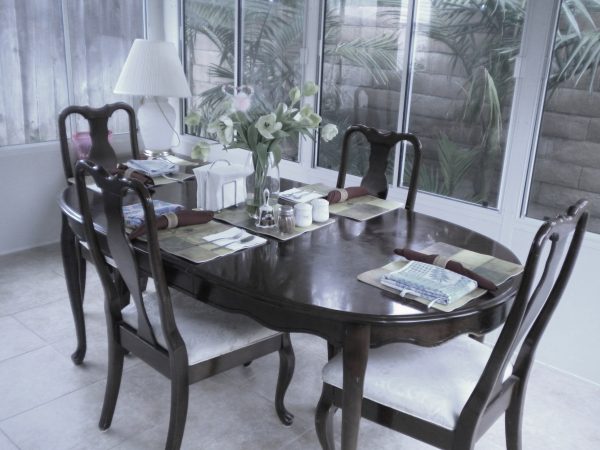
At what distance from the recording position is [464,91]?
2910 millimetres

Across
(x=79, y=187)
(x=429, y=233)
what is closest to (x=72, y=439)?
(x=79, y=187)

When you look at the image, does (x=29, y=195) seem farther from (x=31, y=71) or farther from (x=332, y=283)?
(x=332, y=283)

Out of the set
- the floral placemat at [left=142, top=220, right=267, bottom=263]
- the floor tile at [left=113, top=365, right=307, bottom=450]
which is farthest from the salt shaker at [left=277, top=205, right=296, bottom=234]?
the floor tile at [left=113, top=365, right=307, bottom=450]

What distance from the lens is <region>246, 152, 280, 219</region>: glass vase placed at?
86.7 inches

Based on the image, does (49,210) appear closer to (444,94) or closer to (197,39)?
(197,39)

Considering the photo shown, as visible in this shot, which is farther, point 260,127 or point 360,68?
point 360,68

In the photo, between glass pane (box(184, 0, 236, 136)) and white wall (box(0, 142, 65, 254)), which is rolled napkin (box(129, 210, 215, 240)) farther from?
white wall (box(0, 142, 65, 254))

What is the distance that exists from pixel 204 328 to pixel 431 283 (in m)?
0.77

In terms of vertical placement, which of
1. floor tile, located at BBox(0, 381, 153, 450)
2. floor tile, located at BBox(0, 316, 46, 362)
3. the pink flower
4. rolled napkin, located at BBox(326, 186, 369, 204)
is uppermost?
the pink flower

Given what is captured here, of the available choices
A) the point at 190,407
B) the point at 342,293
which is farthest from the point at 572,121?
the point at 190,407

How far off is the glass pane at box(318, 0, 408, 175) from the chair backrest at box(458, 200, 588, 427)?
1735mm

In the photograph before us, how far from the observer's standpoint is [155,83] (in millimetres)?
3215

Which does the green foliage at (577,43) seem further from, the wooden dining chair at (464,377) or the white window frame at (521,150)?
the wooden dining chair at (464,377)

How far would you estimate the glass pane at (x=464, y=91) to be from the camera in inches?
108
